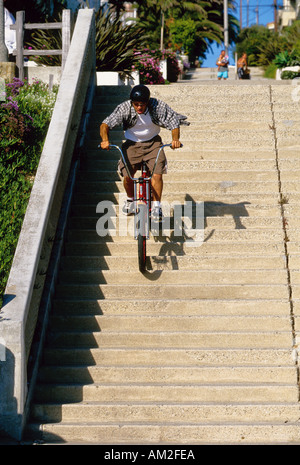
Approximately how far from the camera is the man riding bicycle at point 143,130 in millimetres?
7859

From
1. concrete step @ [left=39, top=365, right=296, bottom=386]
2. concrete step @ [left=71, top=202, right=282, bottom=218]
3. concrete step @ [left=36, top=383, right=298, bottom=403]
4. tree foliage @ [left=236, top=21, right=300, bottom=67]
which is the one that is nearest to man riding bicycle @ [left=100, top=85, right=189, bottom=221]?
concrete step @ [left=71, top=202, right=282, bottom=218]

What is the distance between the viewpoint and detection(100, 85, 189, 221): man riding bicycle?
786 centimetres

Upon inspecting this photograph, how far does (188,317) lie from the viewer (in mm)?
7242

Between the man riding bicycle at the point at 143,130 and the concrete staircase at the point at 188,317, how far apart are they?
0.58 meters

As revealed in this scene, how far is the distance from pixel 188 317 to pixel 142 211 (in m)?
1.20

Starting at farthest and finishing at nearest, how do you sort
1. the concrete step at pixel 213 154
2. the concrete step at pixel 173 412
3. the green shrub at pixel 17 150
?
the concrete step at pixel 213 154 → the green shrub at pixel 17 150 → the concrete step at pixel 173 412

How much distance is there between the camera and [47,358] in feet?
22.8

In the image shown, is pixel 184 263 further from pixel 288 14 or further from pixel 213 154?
pixel 288 14

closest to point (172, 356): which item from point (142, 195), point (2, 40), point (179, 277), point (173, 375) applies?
point (173, 375)

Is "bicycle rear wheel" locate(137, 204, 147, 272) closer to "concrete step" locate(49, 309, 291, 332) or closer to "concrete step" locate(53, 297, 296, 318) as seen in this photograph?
"concrete step" locate(53, 297, 296, 318)

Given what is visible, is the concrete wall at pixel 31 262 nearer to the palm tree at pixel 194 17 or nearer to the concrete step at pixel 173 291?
the concrete step at pixel 173 291

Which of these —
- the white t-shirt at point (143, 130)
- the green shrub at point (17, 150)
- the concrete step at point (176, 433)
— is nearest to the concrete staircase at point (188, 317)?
the concrete step at point (176, 433)

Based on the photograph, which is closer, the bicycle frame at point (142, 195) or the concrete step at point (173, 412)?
the concrete step at point (173, 412)
